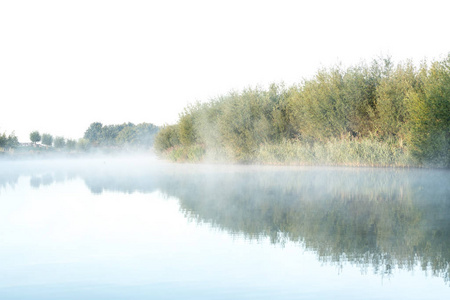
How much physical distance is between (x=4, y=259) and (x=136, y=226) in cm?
250

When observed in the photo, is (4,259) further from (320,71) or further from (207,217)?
(320,71)

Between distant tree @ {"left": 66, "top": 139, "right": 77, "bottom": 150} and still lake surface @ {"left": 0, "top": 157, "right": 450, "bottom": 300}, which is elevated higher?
distant tree @ {"left": 66, "top": 139, "right": 77, "bottom": 150}

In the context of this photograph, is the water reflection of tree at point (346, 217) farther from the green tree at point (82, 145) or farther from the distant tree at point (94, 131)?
the distant tree at point (94, 131)

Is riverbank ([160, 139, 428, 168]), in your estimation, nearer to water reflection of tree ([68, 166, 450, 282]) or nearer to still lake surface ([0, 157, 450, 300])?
water reflection of tree ([68, 166, 450, 282])

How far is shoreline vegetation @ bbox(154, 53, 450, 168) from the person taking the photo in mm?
21125

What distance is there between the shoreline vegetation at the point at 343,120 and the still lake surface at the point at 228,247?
9972mm

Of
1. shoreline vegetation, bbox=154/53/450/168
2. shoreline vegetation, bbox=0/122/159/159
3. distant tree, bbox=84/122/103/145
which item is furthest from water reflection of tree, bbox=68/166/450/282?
distant tree, bbox=84/122/103/145

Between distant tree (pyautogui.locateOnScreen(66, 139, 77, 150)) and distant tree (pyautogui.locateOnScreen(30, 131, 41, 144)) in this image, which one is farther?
distant tree (pyautogui.locateOnScreen(30, 131, 41, 144))

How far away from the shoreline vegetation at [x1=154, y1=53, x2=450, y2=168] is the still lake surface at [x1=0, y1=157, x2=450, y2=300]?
9.97m

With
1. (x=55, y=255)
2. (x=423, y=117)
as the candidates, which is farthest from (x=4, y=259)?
(x=423, y=117)

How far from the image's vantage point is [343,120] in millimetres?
26203

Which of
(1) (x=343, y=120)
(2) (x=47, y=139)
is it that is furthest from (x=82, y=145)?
(1) (x=343, y=120)

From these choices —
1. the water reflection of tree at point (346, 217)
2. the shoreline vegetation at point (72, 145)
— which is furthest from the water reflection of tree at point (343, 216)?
the shoreline vegetation at point (72, 145)

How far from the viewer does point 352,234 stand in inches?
281
